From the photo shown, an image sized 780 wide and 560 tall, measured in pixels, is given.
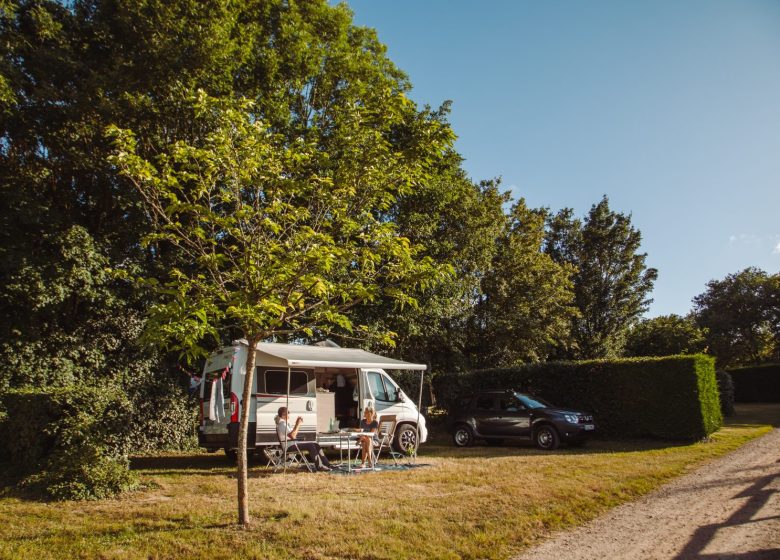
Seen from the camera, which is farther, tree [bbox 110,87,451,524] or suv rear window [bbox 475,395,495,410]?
suv rear window [bbox 475,395,495,410]

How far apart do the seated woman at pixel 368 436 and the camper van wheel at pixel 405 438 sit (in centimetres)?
148

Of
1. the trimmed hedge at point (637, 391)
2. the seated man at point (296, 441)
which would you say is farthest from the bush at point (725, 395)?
the seated man at point (296, 441)

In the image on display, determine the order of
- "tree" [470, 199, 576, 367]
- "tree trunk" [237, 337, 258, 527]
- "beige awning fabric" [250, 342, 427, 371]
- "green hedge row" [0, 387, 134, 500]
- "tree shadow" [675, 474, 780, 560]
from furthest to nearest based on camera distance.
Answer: "tree" [470, 199, 576, 367], "beige awning fabric" [250, 342, 427, 371], "green hedge row" [0, 387, 134, 500], "tree trunk" [237, 337, 258, 527], "tree shadow" [675, 474, 780, 560]

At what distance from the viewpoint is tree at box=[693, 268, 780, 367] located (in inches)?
1804

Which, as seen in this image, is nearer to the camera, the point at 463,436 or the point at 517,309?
the point at 463,436

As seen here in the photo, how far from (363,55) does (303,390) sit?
11081 mm

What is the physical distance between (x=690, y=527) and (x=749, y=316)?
51.9 m

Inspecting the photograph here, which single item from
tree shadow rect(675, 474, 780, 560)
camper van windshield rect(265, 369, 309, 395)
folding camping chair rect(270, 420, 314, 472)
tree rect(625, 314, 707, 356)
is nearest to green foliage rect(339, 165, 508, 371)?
camper van windshield rect(265, 369, 309, 395)

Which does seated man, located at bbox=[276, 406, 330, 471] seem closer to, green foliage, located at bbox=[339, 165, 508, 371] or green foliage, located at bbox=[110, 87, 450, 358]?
green foliage, located at bbox=[110, 87, 450, 358]

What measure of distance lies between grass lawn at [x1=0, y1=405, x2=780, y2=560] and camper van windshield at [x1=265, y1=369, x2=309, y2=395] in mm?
1864

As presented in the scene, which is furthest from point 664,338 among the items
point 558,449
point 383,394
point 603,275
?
point 383,394

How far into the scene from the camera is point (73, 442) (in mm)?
7699

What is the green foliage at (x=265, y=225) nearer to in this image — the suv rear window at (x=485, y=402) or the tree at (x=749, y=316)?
the suv rear window at (x=485, y=402)

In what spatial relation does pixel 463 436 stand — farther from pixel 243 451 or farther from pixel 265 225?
pixel 265 225
